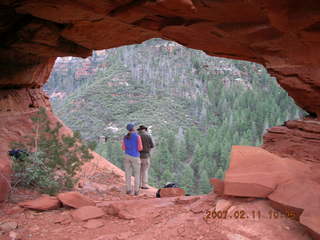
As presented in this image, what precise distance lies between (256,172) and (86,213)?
2175mm

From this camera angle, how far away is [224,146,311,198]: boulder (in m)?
3.37

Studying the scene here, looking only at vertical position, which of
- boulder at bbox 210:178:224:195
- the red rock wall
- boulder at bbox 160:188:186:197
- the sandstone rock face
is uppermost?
the red rock wall

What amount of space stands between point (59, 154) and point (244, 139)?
24.8 m

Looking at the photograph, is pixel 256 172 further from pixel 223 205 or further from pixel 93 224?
pixel 93 224

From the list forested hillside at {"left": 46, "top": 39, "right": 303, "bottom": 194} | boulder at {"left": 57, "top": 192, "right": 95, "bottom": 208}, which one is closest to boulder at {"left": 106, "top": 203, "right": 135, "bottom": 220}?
boulder at {"left": 57, "top": 192, "right": 95, "bottom": 208}

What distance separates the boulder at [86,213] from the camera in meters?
3.67

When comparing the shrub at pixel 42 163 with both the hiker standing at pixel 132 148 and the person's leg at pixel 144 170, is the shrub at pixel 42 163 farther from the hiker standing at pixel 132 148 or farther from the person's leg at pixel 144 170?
the person's leg at pixel 144 170

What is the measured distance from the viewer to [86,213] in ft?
12.3

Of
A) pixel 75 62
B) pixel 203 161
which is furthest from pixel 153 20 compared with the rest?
pixel 75 62

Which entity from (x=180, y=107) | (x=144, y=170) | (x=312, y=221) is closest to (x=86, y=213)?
(x=312, y=221)

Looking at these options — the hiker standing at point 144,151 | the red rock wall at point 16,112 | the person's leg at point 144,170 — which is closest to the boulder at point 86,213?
the red rock wall at point 16,112

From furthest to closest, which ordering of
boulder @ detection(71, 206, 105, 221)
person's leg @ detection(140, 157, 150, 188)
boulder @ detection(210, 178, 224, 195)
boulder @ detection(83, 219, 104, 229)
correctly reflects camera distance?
person's leg @ detection(140, 157, 150, 188)
boulder @ detection(210, 178, 224, 195)
boulder @ detection(71, 206, 105, 221)
boulder @ detection(83, 219, 104, 229)

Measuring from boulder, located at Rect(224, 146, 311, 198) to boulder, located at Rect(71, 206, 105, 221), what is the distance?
5.34 ft

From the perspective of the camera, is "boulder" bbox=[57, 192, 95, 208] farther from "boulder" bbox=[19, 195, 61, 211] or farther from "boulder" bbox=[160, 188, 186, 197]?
"boulder" bbox=[160, 188, 186, 197]
